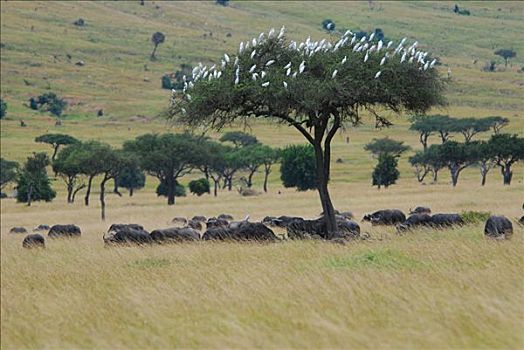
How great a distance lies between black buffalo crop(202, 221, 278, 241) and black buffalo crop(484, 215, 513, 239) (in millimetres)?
6714

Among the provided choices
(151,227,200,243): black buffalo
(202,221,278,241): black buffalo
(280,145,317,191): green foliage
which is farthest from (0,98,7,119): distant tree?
(202,221,278,241): black buffalo

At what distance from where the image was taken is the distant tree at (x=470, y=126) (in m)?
97.2

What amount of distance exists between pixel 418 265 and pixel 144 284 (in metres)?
5.01

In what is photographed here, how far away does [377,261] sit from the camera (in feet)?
59.7

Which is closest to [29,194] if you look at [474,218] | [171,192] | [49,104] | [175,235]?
[171,192]

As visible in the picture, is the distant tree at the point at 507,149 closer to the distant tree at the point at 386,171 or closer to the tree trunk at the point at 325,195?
the distant tree at the point at 386,171

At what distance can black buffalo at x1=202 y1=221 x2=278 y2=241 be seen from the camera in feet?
89.7

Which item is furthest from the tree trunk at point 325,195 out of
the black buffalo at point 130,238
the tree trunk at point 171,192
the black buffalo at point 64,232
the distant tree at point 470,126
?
the distant tree at point 470,126

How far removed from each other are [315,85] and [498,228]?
7115 millimetres

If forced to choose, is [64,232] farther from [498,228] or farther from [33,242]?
[498,228]

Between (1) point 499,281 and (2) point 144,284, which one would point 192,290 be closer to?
(2) point 144,284

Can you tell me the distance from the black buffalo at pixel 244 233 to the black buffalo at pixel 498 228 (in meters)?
6.71

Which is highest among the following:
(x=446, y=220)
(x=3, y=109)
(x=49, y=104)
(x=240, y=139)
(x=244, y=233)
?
(x=446, y=220)

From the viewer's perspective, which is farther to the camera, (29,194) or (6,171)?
(6,171)
